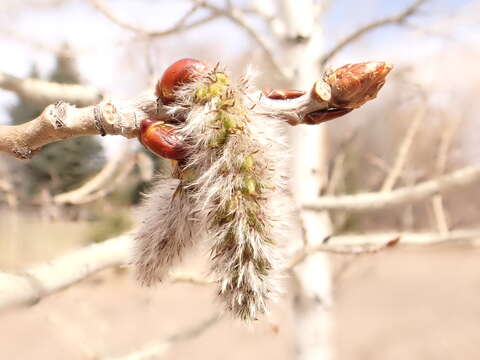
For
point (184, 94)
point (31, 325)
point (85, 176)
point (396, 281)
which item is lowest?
point (396, 281)

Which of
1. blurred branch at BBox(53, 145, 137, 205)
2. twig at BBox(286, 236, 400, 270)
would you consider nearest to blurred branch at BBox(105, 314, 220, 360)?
twig at BBox(286, 236, 400, 270)

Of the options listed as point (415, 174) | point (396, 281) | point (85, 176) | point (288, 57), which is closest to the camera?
point (288, 57)

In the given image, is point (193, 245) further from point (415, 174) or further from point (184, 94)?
point (415, 174)

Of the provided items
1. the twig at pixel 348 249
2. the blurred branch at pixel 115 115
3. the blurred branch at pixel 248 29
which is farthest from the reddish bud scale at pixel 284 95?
the blurred branch at pixel 248 29

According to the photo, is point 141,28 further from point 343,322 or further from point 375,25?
point 343,322

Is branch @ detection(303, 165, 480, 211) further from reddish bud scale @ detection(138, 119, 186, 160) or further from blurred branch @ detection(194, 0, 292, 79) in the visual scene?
reddish bud scale @ detection(138, 119, 186, 160)

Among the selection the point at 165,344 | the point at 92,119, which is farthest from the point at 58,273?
the point at 165,344

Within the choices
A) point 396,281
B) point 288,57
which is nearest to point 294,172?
point 288,57
